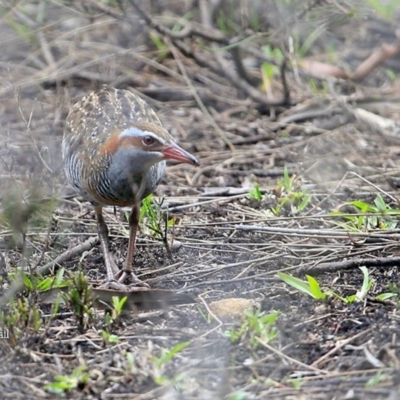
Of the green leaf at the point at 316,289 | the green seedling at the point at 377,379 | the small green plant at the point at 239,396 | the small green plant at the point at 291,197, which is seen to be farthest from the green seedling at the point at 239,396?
the small green plant at the point at 291,197

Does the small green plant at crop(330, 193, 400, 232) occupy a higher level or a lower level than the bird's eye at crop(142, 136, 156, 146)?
lower

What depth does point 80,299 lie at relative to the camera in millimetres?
4613

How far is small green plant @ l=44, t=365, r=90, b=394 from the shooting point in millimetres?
4066

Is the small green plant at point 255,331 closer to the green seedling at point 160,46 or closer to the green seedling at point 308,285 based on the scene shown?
the green seedling at point 308,285

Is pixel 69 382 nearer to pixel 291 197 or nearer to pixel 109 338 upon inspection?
pixel 109 338

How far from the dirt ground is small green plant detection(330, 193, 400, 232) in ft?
0.07

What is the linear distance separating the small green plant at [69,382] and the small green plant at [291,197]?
2545 mm

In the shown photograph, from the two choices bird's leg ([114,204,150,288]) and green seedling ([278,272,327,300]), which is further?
bird's leg ([114,204,150,288])

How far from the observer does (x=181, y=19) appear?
30.5 ft

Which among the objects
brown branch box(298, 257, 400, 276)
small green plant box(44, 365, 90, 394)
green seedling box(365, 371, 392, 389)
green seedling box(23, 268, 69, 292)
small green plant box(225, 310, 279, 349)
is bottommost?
brown branch box(298, 257, 400, 276)

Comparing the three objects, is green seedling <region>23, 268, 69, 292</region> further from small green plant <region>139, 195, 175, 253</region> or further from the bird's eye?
the bird's eye

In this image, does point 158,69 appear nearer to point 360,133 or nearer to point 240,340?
point 360,133

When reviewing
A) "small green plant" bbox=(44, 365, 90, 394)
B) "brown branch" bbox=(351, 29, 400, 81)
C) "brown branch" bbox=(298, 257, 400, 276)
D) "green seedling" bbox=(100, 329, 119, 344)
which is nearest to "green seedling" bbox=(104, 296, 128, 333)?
"green seedling" bbox=(100, 329, 119, 344)

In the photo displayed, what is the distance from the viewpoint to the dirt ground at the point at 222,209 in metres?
4.27
